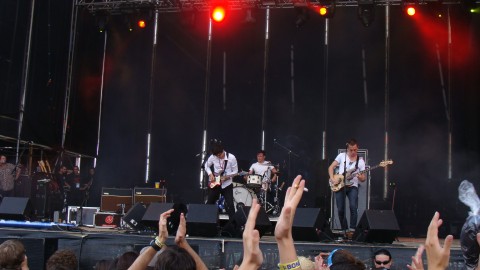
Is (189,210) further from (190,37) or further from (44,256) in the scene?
(190,37)

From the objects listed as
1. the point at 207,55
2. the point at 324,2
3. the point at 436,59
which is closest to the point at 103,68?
the point at 207,55

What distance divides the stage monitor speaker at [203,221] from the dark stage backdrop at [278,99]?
594 cm

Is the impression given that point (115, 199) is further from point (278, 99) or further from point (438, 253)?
point (438, 253)

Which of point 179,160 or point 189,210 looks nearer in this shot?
point 189,210

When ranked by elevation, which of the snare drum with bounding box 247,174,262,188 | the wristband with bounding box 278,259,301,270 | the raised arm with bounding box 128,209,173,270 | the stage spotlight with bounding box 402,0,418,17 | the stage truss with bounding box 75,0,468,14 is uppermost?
the stage truss with bounding box 75,0,468,14

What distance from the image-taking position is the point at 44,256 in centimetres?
791

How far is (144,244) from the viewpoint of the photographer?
820cm

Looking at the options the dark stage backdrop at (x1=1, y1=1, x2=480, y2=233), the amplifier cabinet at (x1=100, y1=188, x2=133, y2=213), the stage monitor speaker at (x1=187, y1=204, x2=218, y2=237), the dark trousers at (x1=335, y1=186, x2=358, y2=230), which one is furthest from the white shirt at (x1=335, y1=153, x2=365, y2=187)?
the amplifier cabinet at (x1=100, y1=188, x2=133, y2=213)

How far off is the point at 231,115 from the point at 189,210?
331 inches

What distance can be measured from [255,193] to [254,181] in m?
0.29

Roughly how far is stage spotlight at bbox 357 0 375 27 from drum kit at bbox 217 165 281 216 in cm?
495

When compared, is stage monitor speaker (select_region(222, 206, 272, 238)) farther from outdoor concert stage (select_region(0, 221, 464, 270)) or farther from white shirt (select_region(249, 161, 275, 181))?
white shirt (select_region(249, 161, 275, 181))

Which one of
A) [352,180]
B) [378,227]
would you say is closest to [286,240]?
[378,227]

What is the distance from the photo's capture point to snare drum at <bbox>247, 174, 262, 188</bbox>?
13281 millimetres
